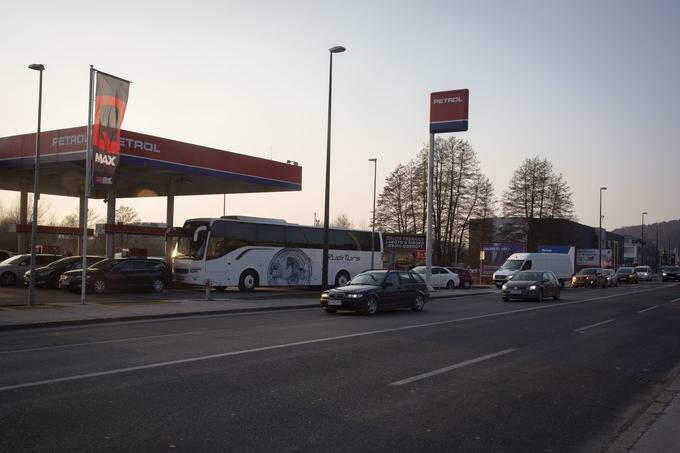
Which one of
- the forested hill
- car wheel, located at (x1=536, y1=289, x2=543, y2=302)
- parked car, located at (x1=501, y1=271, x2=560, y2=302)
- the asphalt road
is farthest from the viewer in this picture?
the forested hill

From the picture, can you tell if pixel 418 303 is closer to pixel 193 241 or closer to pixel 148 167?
pixel 193 241

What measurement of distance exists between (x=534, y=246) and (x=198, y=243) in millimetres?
46521

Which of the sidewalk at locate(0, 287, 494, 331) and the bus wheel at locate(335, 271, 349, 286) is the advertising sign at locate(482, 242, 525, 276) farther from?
the sidewalk at locate(0, 287, 494, 331)

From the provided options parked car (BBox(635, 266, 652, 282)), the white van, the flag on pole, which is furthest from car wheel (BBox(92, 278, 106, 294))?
parked car (BBox(635, 266, 652, 282))

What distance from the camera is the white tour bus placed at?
27500 mm

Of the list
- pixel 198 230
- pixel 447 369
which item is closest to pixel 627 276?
pixel 198 230

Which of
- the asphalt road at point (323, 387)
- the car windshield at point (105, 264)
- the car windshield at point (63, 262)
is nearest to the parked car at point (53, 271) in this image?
the car windshield at point (63, 262)

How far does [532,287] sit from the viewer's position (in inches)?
1021

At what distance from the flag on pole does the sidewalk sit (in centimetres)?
417

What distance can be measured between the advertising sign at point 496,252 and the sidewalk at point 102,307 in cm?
3095

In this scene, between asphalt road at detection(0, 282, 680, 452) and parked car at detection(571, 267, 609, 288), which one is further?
parked car at detection(571, 267, 609, 288)

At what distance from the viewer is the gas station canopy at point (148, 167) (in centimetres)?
2705

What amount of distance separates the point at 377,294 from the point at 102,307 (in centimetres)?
859

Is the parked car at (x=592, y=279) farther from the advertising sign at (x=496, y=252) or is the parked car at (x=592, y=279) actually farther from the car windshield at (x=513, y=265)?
the advertising sign at (x=496, y=252)
